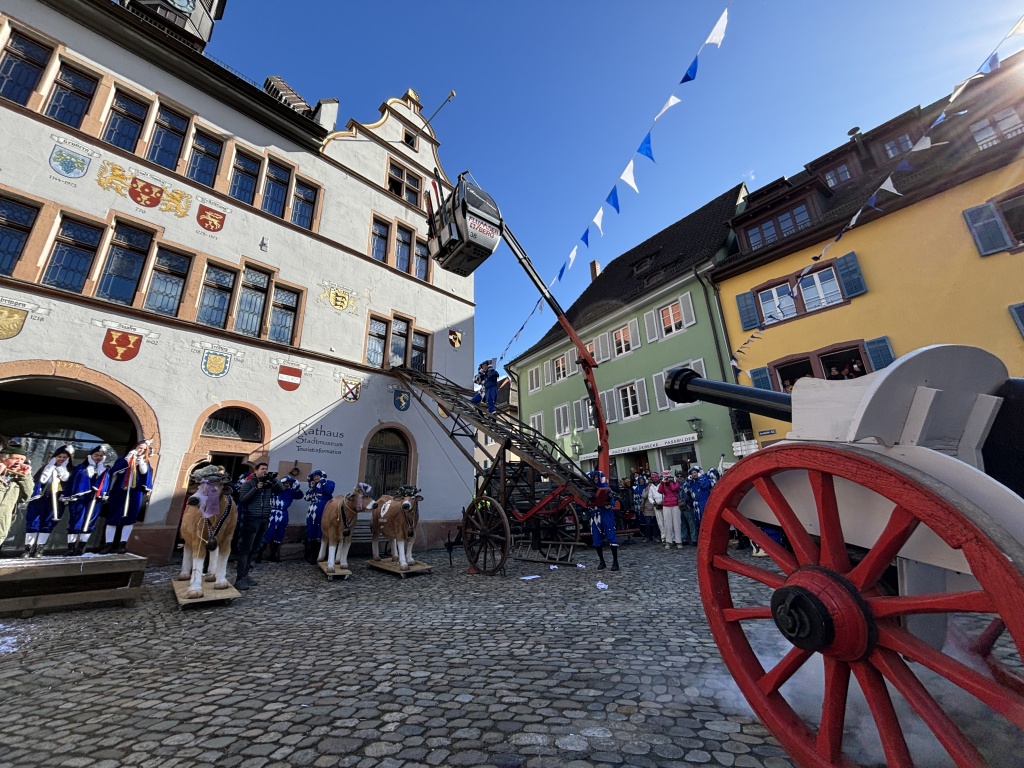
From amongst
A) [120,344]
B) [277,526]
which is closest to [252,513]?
[277,526]

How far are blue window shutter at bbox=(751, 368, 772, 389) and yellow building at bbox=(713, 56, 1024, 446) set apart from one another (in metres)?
0.04

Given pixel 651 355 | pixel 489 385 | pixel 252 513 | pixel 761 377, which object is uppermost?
pixel 651 355

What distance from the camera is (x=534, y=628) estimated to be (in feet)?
14.1

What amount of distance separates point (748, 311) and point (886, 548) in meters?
16.6

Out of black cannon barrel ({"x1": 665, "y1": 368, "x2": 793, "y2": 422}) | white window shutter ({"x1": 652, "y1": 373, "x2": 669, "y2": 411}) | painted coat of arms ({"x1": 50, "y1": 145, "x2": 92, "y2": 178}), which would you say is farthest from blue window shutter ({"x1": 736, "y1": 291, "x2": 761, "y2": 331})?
painted coat of arms ({"x1": 50, "y1": 145, "x2": 92, "y2": 178})

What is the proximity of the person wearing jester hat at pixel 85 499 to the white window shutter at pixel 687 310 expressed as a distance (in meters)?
17.9

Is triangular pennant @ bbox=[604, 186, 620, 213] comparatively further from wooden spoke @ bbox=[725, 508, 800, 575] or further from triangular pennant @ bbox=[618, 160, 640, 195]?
wooden spoke @ bbox=[725, 508, 800, 575]

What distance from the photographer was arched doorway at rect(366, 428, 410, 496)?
12257 mm

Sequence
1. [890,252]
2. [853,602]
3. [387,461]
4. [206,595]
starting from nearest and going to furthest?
[853,602], [206,595], [387,461], [890,252]

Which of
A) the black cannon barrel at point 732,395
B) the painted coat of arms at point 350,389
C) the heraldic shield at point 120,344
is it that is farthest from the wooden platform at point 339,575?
the black cannon barrel at point 732,395

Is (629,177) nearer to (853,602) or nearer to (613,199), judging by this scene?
(613,199)

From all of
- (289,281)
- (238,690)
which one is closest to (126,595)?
(238,690)

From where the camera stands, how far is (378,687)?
2953 mm

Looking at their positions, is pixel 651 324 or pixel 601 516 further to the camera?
pixel 651 324
